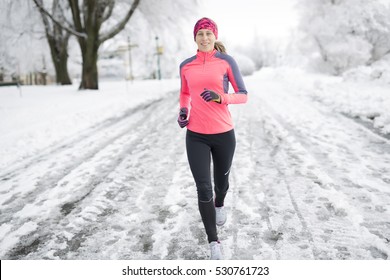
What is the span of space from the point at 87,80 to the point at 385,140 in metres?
15.0

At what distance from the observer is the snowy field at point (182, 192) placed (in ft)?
9.67

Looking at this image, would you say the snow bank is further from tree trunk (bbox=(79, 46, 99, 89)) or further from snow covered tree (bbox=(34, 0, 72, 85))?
snow covered tree (bbox=(34, 0, 72, 85))

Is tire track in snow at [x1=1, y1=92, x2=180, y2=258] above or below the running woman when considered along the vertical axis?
below

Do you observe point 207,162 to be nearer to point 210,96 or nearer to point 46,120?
point 210,96

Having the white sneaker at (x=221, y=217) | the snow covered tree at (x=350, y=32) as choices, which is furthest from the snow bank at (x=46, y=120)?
the snow covered tree at (x=350, y=32)

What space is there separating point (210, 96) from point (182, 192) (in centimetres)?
194

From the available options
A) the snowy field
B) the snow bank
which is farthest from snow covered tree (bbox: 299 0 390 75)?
the snowy field

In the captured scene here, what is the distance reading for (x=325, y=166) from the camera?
4867 mm

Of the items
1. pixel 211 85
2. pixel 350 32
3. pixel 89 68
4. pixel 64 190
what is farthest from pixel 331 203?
pixel 350 32

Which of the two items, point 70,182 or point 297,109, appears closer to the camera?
point 70,182

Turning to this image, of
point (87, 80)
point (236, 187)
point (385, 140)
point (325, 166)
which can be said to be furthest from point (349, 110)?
point (87, 80)

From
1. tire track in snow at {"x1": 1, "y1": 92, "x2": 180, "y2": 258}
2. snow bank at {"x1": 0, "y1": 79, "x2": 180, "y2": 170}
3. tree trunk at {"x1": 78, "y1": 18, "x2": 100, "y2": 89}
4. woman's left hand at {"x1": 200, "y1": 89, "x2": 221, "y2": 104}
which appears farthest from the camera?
tree trunk at {"x1": 78, "y1": 18, "x2": 100, "y2": 89}

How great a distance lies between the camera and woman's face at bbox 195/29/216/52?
2.82 metres
